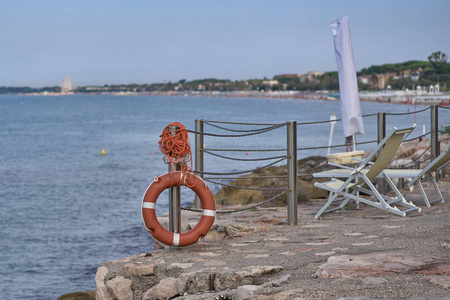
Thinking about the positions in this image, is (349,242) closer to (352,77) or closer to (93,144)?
(352,77)

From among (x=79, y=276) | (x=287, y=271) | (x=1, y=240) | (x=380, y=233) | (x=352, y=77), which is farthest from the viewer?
(x=1, y=240)

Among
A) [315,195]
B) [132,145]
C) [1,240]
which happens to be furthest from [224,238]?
[132,145]

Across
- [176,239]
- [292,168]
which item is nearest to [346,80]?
[292,168]

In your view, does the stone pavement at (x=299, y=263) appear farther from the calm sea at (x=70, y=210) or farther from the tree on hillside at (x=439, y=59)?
the tree on hillside at (x=439, y=59)

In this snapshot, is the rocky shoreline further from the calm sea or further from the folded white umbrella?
the calm sea

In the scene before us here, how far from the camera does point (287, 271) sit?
4051 millimetres

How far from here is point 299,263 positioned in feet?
13.8

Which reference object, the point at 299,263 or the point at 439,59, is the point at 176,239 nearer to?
the point at 299,263

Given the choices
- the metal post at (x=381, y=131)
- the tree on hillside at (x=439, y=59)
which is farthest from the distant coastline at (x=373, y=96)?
the metal post at (x=381, y=131)

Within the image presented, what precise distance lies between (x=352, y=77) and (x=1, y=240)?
1013 cm

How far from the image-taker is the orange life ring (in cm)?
478

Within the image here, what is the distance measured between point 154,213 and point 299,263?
1.24 meters

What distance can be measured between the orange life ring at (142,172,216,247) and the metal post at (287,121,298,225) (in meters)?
1.09

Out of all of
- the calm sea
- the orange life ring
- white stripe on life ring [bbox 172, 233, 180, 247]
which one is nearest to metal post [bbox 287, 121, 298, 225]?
the orange life ring
